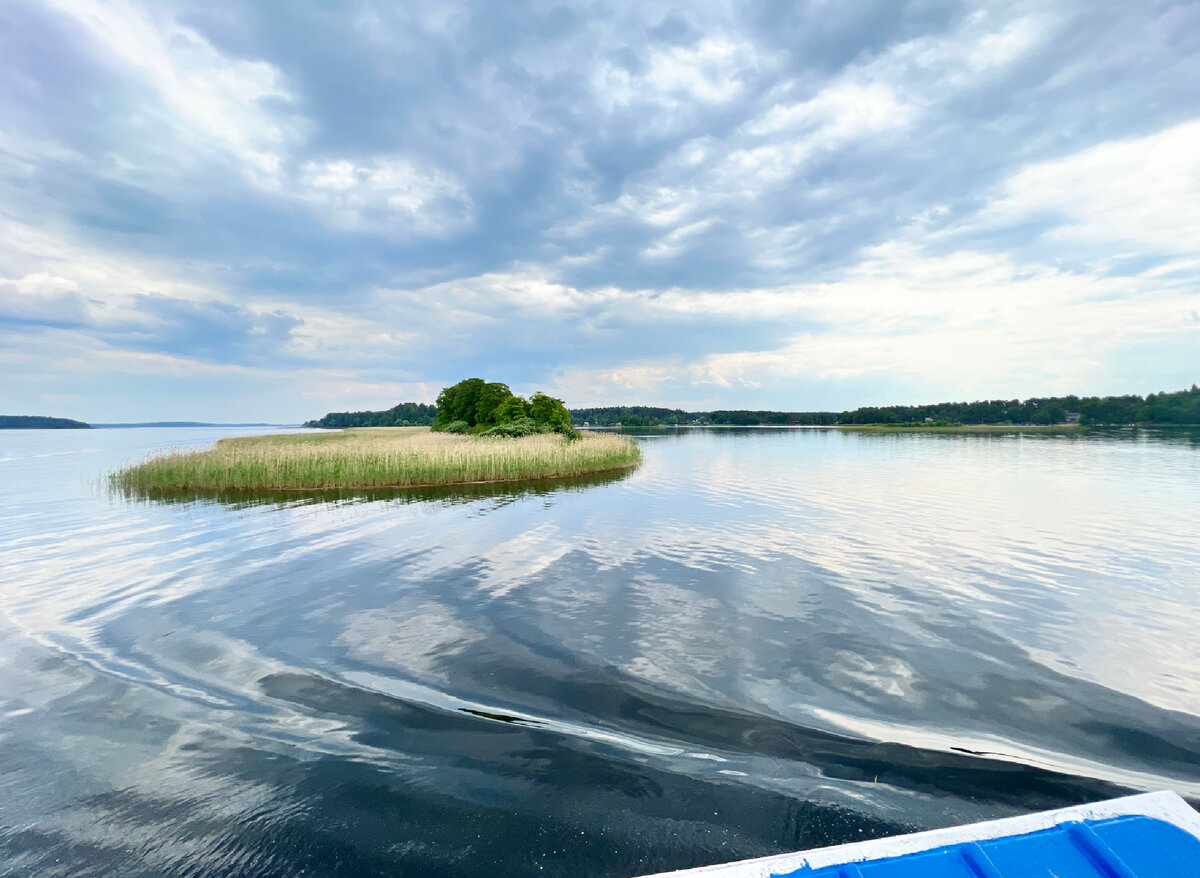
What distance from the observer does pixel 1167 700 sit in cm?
652

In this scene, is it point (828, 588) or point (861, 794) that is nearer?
point (861, 794)

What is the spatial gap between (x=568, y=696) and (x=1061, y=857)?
4808mm

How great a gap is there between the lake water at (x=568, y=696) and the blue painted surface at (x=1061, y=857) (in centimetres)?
143

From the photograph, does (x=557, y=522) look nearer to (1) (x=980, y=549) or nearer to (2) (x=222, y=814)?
(1) (x=980, y=549)

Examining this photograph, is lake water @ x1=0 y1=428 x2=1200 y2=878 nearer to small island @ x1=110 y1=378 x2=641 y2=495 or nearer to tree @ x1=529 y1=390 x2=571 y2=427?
small island @ x1=110 y1=378 x2=641 y2=495

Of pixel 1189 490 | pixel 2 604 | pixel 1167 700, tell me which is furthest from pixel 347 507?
pixel 1189 490

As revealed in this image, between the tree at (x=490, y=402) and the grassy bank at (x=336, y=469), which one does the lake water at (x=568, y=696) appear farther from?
the tree at (x=490, y=402)

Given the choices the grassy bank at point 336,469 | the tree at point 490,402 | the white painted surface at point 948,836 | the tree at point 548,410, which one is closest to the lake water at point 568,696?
the white painted surface at point 948,836

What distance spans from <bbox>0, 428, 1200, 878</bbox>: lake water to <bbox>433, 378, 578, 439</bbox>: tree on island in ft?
151

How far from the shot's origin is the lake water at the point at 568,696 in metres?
4.34

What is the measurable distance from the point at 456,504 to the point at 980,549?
63.1 ft

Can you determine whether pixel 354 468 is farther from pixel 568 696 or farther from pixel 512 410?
pixel 512 410

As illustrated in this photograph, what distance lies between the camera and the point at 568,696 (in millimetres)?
6684

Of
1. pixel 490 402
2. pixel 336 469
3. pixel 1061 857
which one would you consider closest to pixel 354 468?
pixel 336 469
